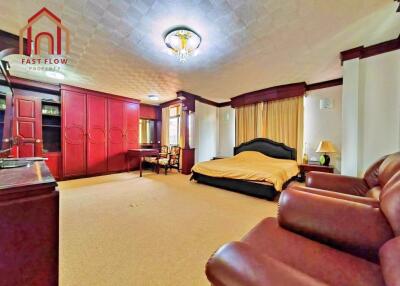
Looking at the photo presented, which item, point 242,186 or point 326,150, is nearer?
point 242,186

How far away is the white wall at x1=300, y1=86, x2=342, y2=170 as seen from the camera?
3.83 metres

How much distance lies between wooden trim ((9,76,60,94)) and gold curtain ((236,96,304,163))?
4.93 m

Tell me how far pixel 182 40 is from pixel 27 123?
3898 mm

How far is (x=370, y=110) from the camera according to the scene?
2676 millimetres

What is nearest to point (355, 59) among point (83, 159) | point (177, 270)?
point (177, 270)

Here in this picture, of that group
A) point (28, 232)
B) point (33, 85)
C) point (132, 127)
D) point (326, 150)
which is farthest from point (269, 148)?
point (33, 85)

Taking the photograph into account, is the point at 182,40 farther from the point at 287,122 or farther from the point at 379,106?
the point at 287,122

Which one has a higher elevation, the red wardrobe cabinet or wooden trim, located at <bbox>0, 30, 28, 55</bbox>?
wooden trim, located at <bbox>0, 30, 28, 55</bbox>

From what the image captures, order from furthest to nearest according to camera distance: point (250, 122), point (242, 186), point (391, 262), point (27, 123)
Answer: point (250, 122)
point (27, 123)
point (242, 186)
point (391, 262)

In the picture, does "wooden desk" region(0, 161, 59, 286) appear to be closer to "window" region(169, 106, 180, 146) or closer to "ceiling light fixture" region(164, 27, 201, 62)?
"ceiling light fixture" region(164, 27, 201, 62)

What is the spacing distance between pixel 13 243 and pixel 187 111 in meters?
4.65

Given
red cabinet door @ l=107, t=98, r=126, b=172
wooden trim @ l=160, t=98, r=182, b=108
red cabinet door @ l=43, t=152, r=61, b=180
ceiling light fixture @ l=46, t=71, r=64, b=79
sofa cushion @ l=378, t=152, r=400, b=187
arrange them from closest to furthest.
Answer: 1. sofa cushion @ l=378, t=152, r=400, b=187
2. ceiling light fixture @ l=46, t=71, r=64, b=79
3. red cabinet door @ l=43, t=152, r=61, b=180
4. red cabinet door @ l=107, t=98, r=126, b=172
5. wooden trim @ l=160, t=98, r=182, b=108

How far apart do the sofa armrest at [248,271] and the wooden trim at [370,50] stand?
3.47m

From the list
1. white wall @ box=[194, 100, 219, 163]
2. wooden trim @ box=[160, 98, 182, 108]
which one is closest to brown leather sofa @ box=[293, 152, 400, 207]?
white wall @ box=[194, 100, 219, 163]
